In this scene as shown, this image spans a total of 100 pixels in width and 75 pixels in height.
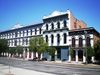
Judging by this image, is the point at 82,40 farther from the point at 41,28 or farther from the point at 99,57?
the point at 41,28

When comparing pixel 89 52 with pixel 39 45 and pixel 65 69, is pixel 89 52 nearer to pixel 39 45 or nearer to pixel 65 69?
pixel 65 69

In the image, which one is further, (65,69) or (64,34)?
(64,34)

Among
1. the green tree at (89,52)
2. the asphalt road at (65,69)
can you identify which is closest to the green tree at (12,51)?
the green tree at (89,52)

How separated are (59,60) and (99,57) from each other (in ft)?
42.5

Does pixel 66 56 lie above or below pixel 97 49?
below

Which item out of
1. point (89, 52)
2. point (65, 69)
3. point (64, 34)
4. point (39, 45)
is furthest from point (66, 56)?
point (65, 69)

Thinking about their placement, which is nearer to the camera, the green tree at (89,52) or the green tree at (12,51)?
the green tree at (89,52)

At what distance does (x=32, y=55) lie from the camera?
197ft

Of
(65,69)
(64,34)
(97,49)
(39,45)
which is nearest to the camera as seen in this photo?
(65,69)

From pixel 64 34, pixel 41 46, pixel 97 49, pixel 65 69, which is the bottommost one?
pixel 65 69

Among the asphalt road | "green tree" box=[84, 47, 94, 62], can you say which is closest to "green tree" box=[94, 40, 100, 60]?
"green tree" box=[84, 47, 94, 62]

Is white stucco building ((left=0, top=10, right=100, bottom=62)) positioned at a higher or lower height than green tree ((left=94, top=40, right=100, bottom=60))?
higher

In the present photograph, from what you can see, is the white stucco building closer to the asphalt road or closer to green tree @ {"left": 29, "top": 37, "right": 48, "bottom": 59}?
green tree @ {"left": 29, "top": 37, "right": 48, "bottom": 59}

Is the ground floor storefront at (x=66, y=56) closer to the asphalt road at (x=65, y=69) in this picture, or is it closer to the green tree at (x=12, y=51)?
the asphalt road at (x=65, y=69)
